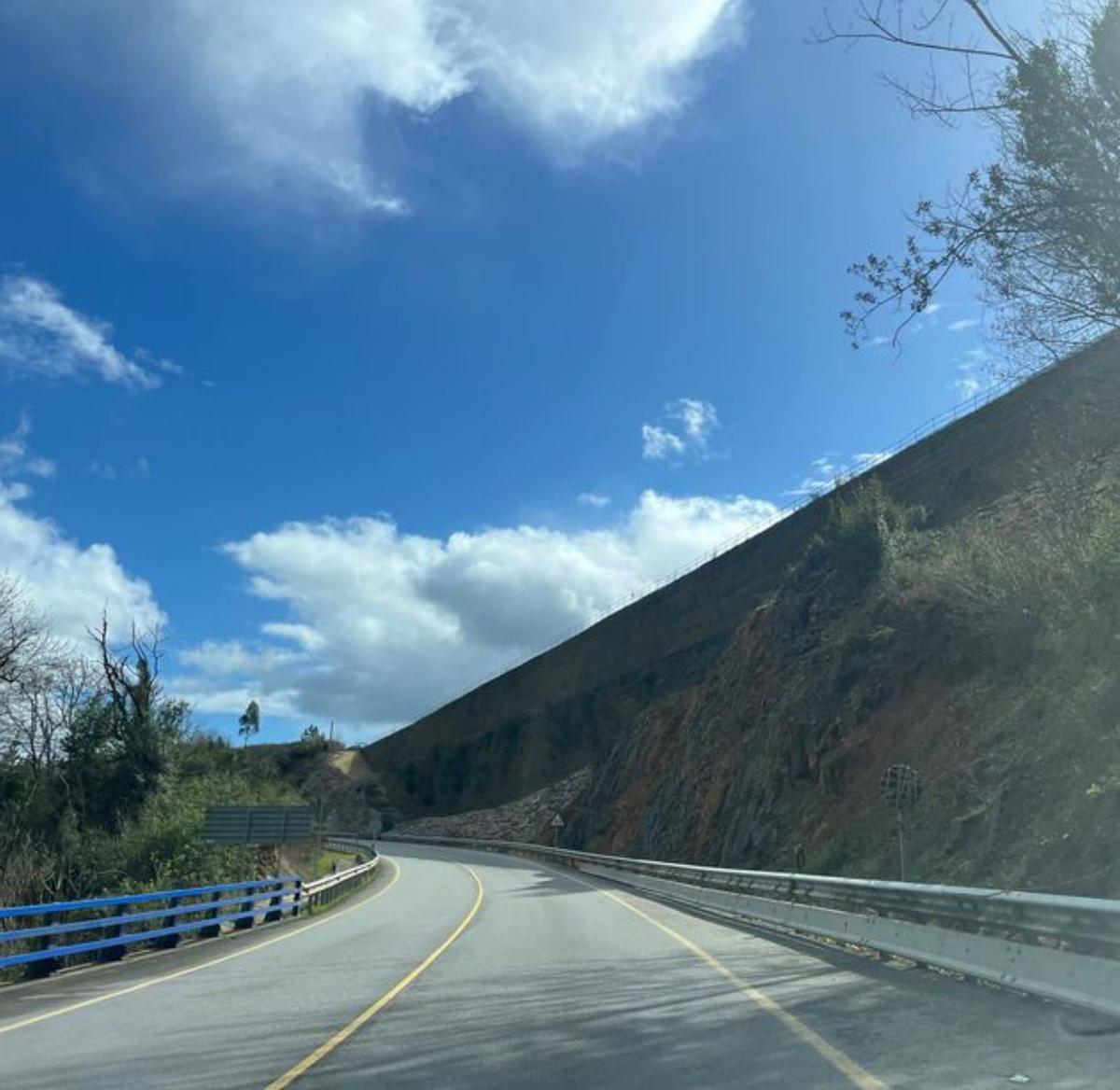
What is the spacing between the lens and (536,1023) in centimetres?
968

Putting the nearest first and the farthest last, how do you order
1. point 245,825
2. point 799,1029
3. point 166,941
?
point 799,1029, point 166,941, point 245,825

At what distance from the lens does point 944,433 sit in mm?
54344

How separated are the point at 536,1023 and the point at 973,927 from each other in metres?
6.13

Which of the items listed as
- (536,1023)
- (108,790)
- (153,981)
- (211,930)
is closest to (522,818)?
(108,790)

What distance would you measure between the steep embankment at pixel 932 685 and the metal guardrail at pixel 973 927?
2.81m

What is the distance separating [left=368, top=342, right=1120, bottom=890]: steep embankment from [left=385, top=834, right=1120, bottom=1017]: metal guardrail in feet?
9.21

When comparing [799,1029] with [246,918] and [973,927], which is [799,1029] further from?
[246,918]

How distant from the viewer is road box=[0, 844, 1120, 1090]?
292 inches

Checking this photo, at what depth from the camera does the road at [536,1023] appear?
7.42 metres

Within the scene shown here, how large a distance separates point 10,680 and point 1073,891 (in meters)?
40.1

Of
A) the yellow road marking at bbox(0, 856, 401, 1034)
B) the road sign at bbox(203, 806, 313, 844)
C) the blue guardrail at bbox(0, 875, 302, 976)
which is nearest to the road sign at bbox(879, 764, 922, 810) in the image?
the yellow road marking at bbox(0, 856, 401, 1034)

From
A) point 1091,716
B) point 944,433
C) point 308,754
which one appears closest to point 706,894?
point 1091,716

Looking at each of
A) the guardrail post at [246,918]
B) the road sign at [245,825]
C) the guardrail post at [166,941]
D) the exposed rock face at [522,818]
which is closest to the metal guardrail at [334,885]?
the road sign at [245,825]

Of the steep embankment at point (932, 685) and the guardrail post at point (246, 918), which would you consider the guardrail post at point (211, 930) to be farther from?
the steep embankment at point (932, 685)
